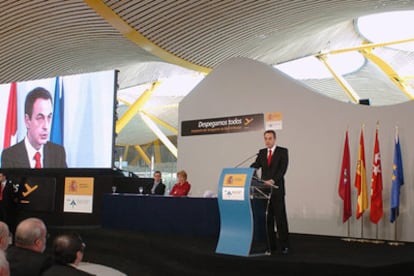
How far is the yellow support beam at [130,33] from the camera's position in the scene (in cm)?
1305

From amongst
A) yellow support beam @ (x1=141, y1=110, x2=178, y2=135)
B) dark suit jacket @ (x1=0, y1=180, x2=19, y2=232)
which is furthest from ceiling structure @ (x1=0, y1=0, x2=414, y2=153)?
yellow support beam @ (x1=141, y1=110, x2=178, y2=135)

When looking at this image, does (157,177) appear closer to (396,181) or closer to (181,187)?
(181,187)

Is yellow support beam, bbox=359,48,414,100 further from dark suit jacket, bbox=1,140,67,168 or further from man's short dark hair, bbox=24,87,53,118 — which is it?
dark suit jacket, bbox=1,140,67,168

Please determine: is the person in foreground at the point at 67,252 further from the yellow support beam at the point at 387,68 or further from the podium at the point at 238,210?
the yellow support beam at the point at 387,68

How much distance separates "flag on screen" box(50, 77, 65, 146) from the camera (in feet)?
34.1

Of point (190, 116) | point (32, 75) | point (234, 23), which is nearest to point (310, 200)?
point (190, 116)

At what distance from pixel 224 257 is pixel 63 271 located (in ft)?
9.61

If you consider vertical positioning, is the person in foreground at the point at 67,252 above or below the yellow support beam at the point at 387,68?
below

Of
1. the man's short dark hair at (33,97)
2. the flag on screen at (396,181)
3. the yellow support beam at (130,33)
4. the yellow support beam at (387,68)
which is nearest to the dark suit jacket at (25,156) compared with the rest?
the man's short dark hair at (33,97)

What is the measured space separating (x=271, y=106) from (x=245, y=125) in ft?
2.16

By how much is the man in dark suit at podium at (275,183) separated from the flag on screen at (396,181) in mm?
2101

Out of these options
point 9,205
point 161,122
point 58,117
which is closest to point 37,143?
point 58,117

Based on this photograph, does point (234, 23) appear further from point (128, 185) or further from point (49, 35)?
point (128, 185)

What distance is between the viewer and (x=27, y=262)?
9.27 ft
